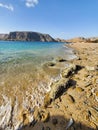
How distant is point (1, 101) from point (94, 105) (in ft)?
17.7

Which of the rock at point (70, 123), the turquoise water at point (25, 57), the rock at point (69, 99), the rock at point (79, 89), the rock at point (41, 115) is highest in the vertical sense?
the rock at point (79, 89)

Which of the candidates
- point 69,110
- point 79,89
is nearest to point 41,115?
point 69,110

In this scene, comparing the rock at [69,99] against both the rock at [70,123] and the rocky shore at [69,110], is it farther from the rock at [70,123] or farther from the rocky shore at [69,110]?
the rock at [70,123]

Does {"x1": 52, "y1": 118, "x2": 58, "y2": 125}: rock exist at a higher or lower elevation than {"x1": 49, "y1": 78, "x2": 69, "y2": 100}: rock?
lower

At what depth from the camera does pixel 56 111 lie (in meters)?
6.16

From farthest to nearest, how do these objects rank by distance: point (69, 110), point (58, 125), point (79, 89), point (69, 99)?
point (79, 89)
point (69, 99)
point (69, 110)
point (58, 125)

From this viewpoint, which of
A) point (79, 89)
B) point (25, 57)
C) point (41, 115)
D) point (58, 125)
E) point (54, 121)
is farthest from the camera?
point (25, 57)

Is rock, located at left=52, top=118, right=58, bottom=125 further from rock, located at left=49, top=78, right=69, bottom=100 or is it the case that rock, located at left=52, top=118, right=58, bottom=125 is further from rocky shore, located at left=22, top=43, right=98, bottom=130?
rock, located at left=49, top=78, right=69, bottom=100

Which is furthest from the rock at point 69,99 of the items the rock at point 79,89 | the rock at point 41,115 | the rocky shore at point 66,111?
the rock at point 41,115

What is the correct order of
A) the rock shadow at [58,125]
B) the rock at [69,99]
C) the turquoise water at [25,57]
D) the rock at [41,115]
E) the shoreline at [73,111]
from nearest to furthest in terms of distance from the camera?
the rock shadow at [58,125]
the shoreline at [73,111]
the rock at [41,115]
the rock at [69,99]
the turquoise water at [25,57]

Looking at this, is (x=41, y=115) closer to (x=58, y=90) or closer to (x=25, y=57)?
(x=58, y=90)

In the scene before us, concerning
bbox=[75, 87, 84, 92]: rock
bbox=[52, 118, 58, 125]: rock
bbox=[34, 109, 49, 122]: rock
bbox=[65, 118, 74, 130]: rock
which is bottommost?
bbox=[34, 109, 49, 122]: rock

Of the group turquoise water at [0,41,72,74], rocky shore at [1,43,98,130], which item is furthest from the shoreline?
turquoise water at [0,41,72,74]

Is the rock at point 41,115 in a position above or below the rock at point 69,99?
below
